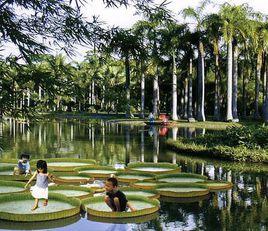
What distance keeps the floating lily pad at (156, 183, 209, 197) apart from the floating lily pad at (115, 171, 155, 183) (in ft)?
5.17

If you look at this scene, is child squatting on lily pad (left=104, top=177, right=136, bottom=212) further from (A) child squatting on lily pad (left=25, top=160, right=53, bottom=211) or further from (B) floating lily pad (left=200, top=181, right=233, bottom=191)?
(B) floating lily pad (left=200, top=181, right=233, bottom=191)

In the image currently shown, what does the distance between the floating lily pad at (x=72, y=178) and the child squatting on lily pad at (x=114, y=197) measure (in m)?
5.70

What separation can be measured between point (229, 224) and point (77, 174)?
24.5ft

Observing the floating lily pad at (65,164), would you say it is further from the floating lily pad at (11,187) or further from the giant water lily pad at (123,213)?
the giant water lily pad at (123,213)

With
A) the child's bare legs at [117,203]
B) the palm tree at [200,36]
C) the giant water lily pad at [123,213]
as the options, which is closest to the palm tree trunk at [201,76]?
the palm tree at [200,36]

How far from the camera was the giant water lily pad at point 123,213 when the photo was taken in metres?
12.4

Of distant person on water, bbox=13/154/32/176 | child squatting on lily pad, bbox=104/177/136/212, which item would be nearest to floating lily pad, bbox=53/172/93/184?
distant person on water, bbox=13/154/32/176

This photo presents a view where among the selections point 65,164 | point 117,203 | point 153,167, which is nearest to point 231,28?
point 153,167

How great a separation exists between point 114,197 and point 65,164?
10.5 meters

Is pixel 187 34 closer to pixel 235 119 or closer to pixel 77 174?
pixel 235 119

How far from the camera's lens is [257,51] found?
53094 millimetres

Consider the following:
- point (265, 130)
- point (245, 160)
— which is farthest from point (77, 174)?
point (265, 130)

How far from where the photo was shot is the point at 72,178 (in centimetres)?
1773

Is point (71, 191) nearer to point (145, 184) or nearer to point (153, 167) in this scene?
point (145, 184)
